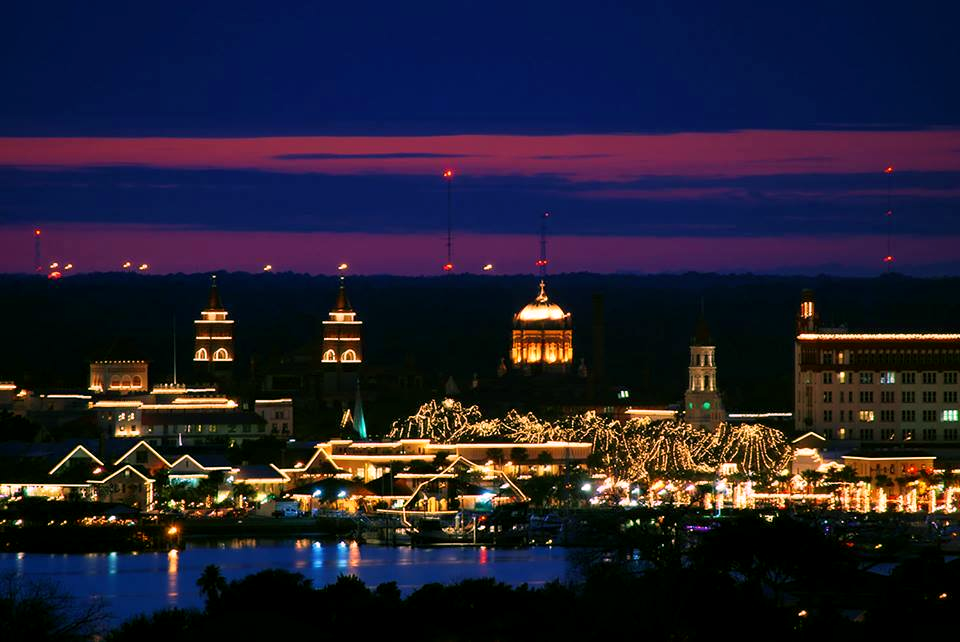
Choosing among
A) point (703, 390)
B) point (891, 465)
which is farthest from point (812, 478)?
point (703, 390)

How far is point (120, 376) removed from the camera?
150750 mm

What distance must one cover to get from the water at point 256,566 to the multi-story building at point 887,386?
31.8 meters

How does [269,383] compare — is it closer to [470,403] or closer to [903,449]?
[470,403]

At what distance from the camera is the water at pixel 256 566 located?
8494 centimetres

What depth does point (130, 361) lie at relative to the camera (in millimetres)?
151750

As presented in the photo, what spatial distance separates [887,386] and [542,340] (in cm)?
3471

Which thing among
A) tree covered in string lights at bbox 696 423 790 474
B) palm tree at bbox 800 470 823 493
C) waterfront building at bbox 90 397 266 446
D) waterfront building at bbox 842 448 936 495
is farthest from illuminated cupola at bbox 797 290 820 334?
waterfront building at bbox 90 397 266 446

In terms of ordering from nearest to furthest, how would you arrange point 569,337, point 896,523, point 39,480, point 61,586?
point 61,586, point 896,523, point 39,480, point 569,337

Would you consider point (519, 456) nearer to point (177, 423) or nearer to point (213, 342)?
point (177, 423)

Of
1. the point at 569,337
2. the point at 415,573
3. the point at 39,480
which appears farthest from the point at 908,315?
the point at 415,573

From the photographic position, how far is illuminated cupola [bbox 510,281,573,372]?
162 metres

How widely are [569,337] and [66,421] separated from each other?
34422 millimetres

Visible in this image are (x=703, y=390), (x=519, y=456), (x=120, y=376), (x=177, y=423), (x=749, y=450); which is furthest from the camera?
(x=120, y=376)

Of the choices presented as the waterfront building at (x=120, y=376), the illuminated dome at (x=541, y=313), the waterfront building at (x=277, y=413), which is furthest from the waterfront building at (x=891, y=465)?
the illuminated dome at (x=541, y=313)
